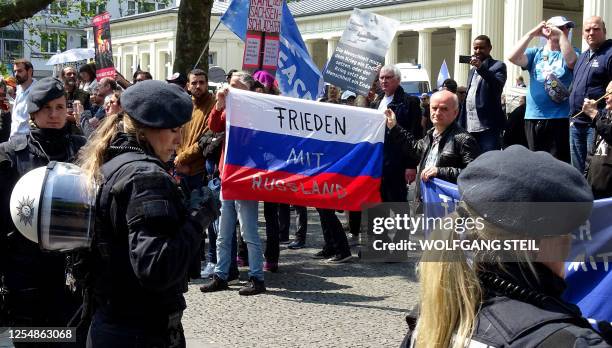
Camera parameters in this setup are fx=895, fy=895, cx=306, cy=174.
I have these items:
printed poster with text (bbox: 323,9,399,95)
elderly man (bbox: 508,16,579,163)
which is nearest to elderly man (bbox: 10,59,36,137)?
printed poster with text (bbox: 323,9,399,95)

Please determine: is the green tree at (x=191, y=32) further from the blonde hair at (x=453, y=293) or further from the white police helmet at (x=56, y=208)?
the blonde hair at (x=453, y=293)

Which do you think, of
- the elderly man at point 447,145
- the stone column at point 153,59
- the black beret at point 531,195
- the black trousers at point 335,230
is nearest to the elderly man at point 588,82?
the elderly man at point 447,145

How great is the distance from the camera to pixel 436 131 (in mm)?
7832

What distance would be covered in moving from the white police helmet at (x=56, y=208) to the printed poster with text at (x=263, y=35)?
8.45 meters

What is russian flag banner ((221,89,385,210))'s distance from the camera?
839 cm

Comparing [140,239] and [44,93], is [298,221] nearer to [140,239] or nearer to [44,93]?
[44,93]

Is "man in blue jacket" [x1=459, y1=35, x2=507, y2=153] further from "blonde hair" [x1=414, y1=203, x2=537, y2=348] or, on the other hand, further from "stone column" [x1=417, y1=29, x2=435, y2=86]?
"stone column" [x1=417, y1=29, x2=435, y2=86]

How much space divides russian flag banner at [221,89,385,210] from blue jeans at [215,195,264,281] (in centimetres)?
14

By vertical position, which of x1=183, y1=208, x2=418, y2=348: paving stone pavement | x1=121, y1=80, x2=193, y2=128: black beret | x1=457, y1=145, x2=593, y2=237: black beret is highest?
x1=121, y1=80, x2=193, y2=128: black beret

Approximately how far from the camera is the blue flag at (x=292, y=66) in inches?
487

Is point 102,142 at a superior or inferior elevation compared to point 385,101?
inferior

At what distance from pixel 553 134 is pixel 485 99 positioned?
0.85 metres

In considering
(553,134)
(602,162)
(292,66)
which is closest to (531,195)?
(602,162)

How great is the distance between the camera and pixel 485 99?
9516 mm
